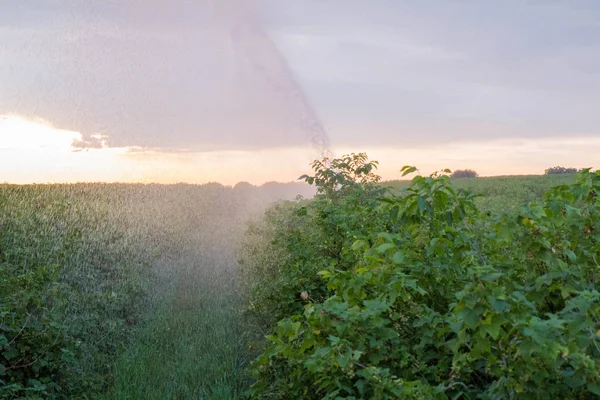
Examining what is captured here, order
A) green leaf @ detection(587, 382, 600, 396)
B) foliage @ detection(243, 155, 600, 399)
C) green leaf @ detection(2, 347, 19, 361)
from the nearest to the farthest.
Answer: green leaf @ detection(587, 382, 600, 396), foliage @ detection(243, 155, 600, 399), green leaf @ detection(2, 347, 19, 361)

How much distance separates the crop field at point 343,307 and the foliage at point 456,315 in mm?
13

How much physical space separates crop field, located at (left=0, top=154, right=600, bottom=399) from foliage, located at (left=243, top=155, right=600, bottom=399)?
0.01 metres

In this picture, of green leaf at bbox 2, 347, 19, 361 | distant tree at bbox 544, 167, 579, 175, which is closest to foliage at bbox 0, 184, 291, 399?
green leaf at bbox 2, 347, 19, 361

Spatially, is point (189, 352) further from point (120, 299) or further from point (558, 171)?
point (558, 171)

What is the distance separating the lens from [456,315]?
10.1 feet

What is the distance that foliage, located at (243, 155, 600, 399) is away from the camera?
2.82m

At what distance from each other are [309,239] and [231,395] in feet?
6.90

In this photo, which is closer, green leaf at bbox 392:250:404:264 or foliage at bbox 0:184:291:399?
green leaf at bbox 392:250:404:264

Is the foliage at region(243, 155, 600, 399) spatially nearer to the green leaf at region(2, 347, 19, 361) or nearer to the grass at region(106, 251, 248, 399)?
the grass at region(106, 251, 248, 399)

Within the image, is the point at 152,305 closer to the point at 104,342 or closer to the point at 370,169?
the point at 104,342

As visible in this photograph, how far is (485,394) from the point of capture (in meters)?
3.09

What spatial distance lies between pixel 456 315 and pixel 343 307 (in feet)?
1.96

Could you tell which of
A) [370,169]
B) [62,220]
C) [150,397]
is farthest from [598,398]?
[62,220]

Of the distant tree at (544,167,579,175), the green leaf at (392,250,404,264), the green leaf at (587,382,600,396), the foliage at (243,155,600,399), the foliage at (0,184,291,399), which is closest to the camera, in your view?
the green leaf at (587,382,600,396)
